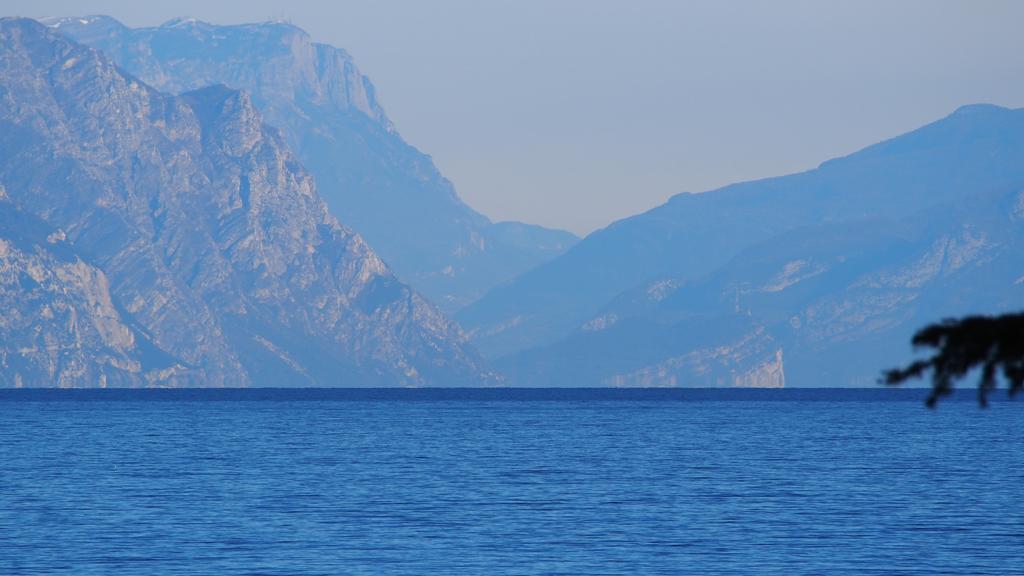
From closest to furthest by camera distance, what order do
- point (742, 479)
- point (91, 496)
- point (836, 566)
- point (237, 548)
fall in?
1. point (836, 566)
2. point (237, 548)
3. point (91, 496)
4. point (742, 479)

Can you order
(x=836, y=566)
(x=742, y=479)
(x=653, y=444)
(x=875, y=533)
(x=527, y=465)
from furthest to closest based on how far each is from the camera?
(x=653, y=444)
(x=527, y=465)
(x=742, y=479)
(x=875, y=533)
(x=836, y=566)

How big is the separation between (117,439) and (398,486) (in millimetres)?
84565

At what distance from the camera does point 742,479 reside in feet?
405

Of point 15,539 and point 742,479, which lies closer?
point 15,539

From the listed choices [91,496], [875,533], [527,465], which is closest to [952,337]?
[875,533]

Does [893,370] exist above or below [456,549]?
above

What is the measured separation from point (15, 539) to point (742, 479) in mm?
61021

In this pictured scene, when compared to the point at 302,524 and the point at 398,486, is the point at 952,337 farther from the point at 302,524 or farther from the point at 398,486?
the point at 398,486

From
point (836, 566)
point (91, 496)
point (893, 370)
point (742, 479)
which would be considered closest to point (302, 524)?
point (91, 496)

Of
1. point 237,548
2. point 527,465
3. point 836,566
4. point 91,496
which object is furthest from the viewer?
point 527,465

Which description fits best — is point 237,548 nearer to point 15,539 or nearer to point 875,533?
point 15,539

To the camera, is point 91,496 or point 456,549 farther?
point 91,496

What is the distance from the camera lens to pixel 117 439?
19062 cm

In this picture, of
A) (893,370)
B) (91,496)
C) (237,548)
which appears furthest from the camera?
(91,496)
